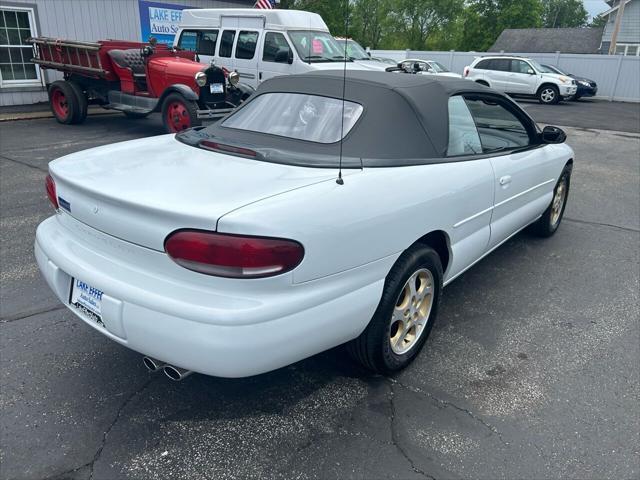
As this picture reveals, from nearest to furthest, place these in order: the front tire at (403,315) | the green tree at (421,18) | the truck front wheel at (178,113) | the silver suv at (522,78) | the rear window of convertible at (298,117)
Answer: the front tire at (403,315), the rear window of convertible at (298,117), the truck front wheel at (178,113), the silver suv at (522,78), the green tree at (421,18)

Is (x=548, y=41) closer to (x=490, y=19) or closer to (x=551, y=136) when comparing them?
(x=490, y=19)

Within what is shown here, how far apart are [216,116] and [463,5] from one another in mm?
56592

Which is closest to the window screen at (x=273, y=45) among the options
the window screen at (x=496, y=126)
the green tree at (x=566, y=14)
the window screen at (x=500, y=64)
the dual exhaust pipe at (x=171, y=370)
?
the window screen at (x=496, y=126)

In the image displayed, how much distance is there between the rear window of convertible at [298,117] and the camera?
9.53 feet

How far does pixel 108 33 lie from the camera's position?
1393 cm

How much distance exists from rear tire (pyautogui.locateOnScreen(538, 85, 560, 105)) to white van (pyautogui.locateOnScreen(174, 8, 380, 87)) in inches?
456

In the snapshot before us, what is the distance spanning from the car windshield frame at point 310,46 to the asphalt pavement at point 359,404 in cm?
759

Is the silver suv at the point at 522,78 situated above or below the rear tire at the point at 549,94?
above

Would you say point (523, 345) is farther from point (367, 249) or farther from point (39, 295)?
point (39, 295)

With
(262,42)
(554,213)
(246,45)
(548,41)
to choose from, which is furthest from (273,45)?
(548,41)

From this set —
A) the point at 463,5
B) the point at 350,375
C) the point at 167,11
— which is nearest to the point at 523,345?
the point at 350,375

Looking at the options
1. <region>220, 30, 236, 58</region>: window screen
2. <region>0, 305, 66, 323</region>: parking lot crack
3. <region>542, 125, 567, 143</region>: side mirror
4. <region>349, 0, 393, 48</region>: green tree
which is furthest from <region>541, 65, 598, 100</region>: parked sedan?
<region>349, 0, 393, 48</region>: green tree

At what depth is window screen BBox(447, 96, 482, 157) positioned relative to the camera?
3148 millimetres

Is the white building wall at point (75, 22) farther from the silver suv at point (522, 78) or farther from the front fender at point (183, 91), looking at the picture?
the silver suv at point (522, 78)
